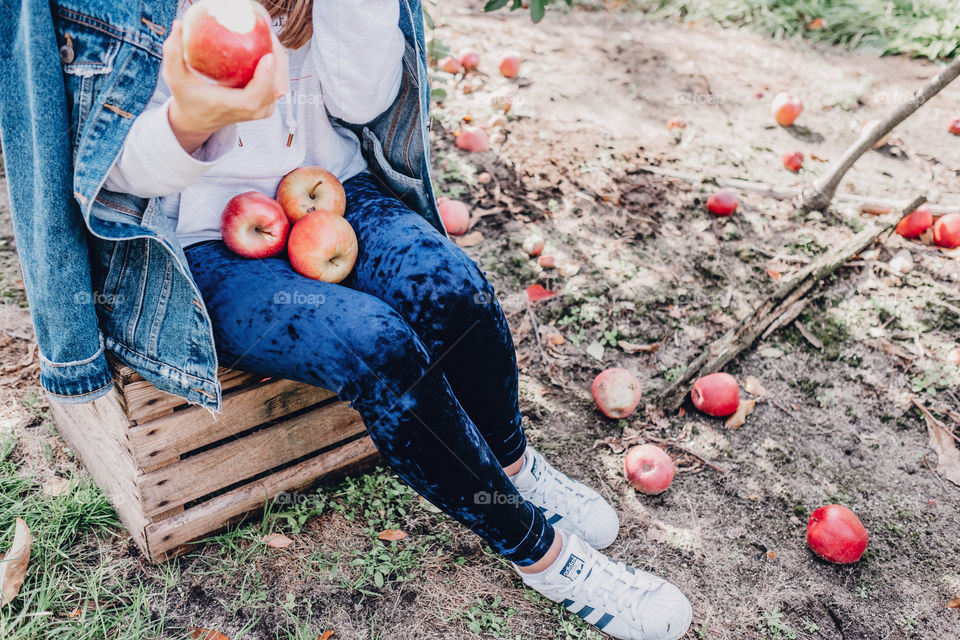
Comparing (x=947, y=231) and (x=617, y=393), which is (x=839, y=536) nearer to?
(x=617, y=393)

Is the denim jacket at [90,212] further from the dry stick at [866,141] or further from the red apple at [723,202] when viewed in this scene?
the dry stick at [866,141]

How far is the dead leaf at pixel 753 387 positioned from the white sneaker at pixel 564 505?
3.05 feet

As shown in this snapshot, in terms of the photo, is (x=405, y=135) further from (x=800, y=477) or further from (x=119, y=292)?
(x=800, y=477)

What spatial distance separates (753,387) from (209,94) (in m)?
2.25

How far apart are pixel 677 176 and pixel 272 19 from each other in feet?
8.77

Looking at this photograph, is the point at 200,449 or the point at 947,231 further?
the point at 947,231

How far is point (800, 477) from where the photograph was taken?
2.34 m

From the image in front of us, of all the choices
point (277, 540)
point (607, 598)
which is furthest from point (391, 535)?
point (607, 598)

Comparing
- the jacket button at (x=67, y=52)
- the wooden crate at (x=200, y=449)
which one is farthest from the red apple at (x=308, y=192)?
the jacket button at (x=67, y=52)

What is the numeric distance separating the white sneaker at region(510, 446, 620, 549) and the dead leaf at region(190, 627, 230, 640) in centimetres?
89

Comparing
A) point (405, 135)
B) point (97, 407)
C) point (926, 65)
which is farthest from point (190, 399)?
point (926, 65)

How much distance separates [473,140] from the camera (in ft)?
12.4

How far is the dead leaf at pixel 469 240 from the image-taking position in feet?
10.7

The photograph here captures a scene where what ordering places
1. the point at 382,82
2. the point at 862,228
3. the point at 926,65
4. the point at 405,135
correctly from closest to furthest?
the point at 382,82 → the point at 405,135 → the point at 862,228 → the point at 926,65
